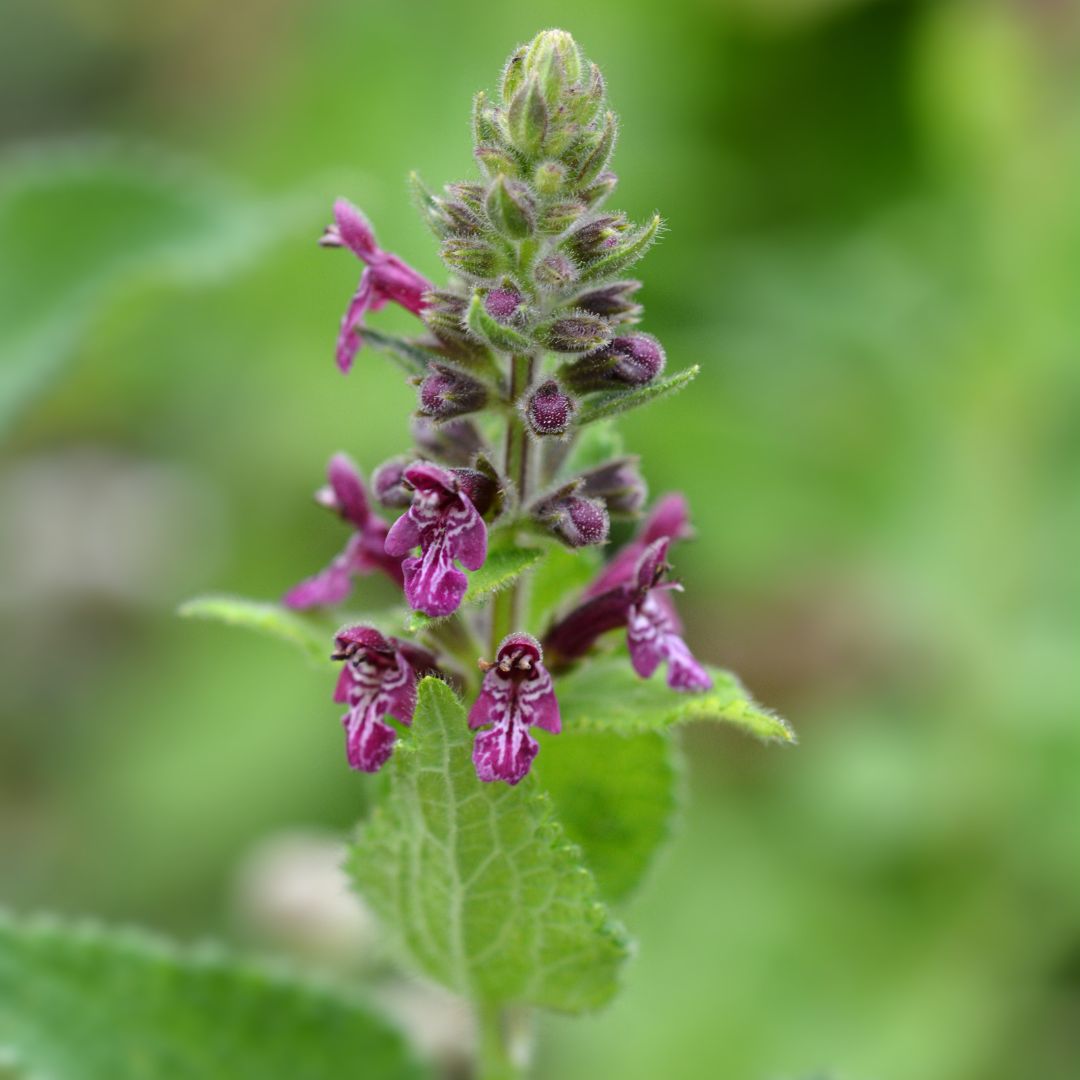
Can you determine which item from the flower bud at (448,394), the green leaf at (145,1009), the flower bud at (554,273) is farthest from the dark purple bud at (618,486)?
the green leaf at (145,1009)

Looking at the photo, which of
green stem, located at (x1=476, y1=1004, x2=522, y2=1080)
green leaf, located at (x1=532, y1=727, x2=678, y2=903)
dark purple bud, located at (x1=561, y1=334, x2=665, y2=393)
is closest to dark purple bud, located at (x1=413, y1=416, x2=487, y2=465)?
dark purple bud, located at (x1=561, y1=334, x2=665, y2=393)

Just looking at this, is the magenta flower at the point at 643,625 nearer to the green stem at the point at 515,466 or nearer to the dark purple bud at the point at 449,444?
the green stem at the point at 515,466

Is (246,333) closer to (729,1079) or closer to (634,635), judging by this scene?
(729,1079)

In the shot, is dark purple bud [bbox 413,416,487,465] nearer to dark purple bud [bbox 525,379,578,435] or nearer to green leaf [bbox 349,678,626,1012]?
dark purple bud [bbox 525,379,578,435]

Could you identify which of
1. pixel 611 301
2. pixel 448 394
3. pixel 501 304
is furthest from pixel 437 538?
pixel 611 301

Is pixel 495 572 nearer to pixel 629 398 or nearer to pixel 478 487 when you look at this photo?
pixel 478 487

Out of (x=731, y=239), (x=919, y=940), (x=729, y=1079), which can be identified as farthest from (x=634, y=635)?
(x=731, y=239)
